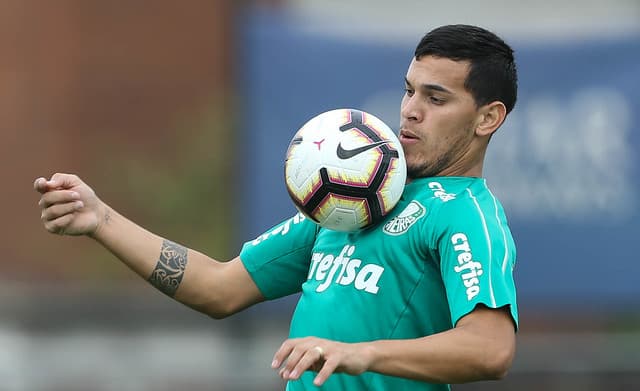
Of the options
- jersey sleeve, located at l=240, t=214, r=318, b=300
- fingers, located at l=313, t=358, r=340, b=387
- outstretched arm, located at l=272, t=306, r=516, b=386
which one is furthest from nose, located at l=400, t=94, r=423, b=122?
fingers, located at l=313, t=358, r=340, b=387

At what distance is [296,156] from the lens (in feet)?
16.7

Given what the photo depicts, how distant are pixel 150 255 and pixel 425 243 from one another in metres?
1.20

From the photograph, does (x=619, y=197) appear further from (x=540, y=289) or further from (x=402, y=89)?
(x=402, y=89)

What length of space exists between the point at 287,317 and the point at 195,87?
1173 cm

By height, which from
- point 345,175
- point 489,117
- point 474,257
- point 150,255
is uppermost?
point 489,117

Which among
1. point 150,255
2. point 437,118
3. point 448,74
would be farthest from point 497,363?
point 150,255

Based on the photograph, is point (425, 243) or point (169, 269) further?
point (169, 269)

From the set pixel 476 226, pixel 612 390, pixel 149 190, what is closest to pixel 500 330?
pixel 476 226

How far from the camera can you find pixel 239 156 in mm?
10312

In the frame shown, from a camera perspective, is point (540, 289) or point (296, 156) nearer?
point (296, 156)

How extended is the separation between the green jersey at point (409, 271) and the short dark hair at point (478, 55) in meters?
0.35

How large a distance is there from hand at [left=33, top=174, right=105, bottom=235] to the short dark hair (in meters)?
1.39

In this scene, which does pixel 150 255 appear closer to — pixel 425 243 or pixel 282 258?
pixel 282 258

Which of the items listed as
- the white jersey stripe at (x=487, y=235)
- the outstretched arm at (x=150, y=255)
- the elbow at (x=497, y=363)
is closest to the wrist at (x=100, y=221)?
the outstretched arm at (x=150, y=255)
